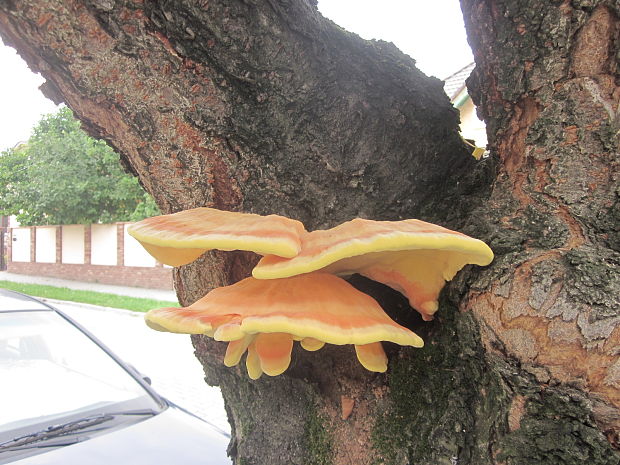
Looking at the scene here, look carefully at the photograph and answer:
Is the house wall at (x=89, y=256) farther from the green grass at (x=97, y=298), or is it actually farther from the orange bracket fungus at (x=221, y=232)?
the orange bracket fungus at (x=221, y=232)

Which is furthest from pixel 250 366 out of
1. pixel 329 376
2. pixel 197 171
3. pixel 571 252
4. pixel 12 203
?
pixel 12 203

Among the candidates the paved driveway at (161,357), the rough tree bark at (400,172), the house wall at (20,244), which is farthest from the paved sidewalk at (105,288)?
the rough tree bark at (400,172)

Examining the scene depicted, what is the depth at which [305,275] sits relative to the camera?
802mm

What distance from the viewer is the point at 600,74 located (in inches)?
33.2

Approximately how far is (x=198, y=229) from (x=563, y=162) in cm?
68

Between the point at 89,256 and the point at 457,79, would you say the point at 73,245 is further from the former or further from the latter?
the point at 457,79

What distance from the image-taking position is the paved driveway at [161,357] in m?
5.02

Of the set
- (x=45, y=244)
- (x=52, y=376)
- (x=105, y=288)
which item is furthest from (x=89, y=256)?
(x=52, y=376)

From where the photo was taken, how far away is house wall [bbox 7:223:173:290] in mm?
13734

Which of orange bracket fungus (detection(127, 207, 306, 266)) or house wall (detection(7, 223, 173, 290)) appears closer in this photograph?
orange bracket fungus (detection(127, 207, 306, 266))

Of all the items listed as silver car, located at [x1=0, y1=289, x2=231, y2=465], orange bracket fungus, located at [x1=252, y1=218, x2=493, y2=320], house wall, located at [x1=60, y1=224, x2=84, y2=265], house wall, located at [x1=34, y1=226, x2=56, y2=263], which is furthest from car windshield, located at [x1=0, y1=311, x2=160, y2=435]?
house wall, located at [x1=34, y1=226, x2=56, y2=263]

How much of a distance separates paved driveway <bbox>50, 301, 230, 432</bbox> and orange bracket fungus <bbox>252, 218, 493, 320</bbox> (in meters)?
3.51

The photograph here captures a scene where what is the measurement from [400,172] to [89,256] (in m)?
16.4

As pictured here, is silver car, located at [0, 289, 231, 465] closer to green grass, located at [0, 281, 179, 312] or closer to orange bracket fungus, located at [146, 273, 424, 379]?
orange bracket fungus, located at [146, 273, 424, 379]
